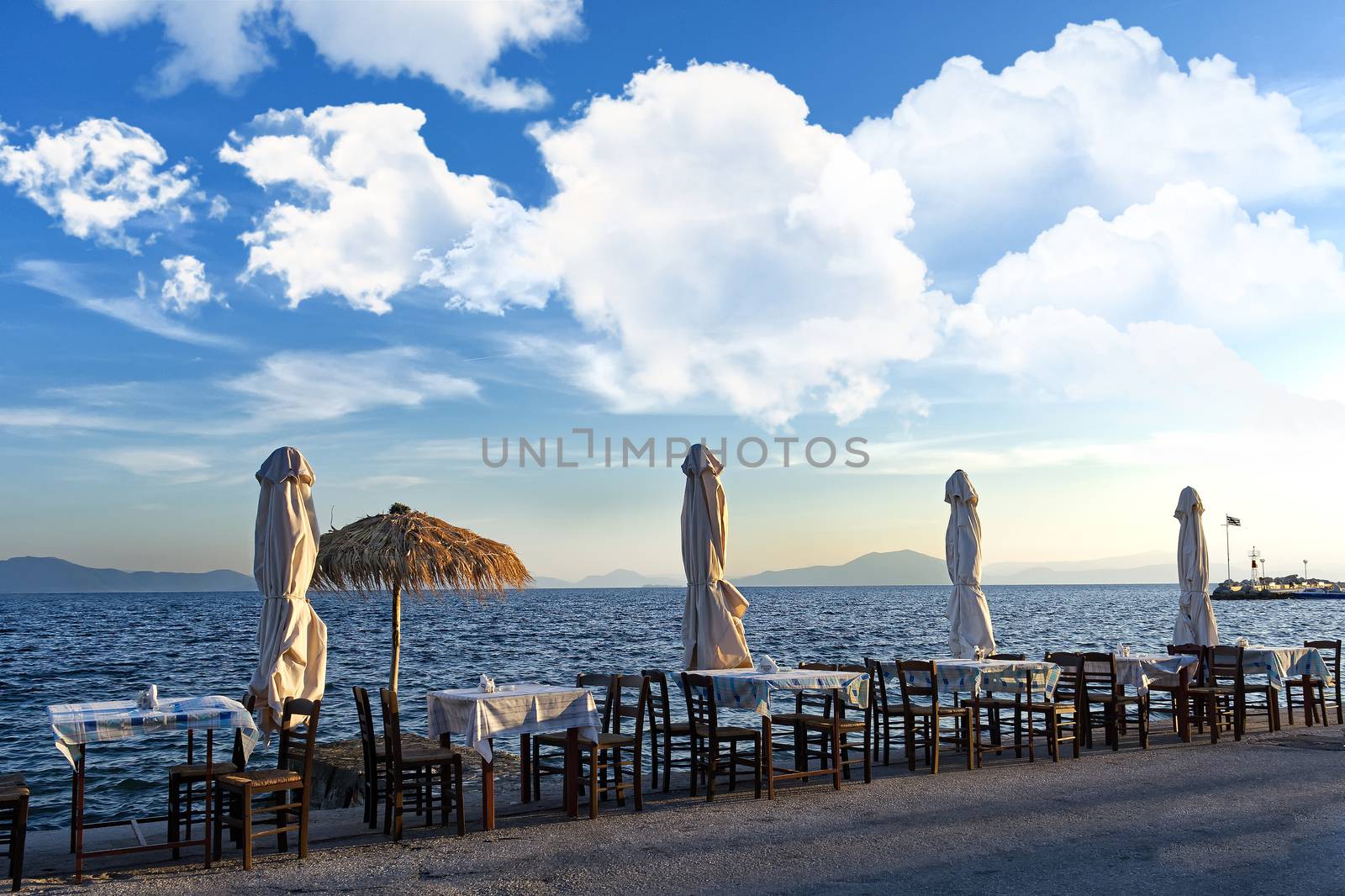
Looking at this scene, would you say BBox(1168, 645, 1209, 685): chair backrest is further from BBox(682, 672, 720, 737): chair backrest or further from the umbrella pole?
the umbrella pole

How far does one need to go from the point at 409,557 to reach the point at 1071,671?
25.7 feet

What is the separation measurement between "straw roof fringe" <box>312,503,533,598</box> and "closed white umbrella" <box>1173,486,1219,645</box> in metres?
9.12

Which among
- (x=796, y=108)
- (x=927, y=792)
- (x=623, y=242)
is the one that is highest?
(x=796, y=108)

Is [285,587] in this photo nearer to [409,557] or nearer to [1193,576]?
[409,557]

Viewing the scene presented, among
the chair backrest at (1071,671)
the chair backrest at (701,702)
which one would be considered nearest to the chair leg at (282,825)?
the chair backrest at (701,702)

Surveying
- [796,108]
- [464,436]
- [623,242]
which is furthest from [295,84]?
[464,436]

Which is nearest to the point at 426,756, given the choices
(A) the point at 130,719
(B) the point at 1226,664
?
(A) the point at 130,719

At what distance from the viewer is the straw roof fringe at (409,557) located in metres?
11.4

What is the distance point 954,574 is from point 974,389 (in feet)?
32.4

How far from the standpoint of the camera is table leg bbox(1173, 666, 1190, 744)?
10992mm

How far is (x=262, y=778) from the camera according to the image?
6.10 m

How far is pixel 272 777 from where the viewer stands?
613 centimetres

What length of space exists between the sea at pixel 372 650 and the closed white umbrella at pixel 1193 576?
100cm

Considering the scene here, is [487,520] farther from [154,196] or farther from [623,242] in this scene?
[623,242]
